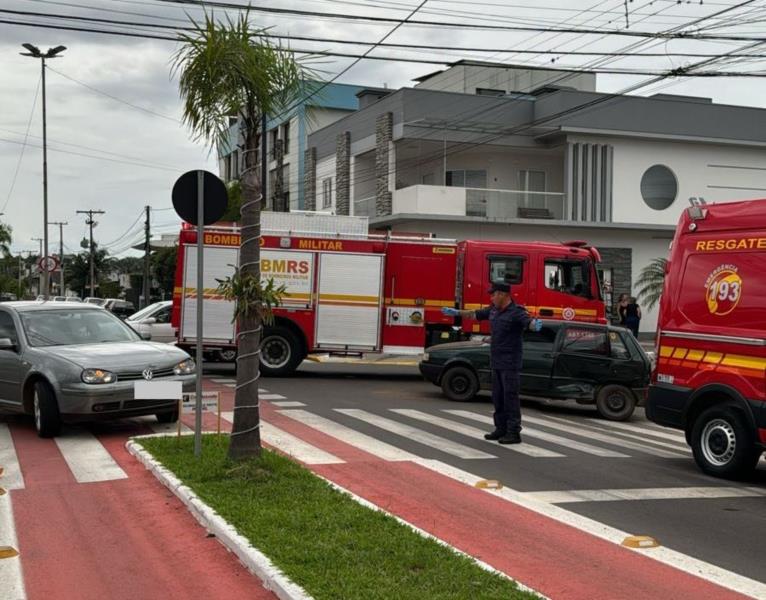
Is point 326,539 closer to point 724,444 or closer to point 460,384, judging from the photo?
point 724,444

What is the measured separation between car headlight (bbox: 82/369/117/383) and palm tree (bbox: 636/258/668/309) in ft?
81.2

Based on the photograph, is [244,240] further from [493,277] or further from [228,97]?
[493,277]

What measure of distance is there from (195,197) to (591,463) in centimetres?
512

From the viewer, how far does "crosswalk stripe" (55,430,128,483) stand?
8047 mm

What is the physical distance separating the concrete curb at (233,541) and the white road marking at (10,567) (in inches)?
49.8

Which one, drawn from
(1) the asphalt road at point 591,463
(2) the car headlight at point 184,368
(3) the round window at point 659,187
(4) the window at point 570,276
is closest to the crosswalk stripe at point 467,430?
(1) the asphalt road at point 591,463

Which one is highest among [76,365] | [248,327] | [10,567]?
[248,327]

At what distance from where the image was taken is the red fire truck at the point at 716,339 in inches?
329

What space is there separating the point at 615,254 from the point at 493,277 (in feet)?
51.6

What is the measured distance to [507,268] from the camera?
681 inches

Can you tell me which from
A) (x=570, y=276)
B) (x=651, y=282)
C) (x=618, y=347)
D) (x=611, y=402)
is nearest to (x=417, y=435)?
(x=611, y=402)

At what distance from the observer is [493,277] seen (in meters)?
17.3

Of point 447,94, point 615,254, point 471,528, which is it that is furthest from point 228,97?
point 615,254

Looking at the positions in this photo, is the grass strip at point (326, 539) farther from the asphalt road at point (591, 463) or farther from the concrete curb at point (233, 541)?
the asphalt road at point (591, 463)
